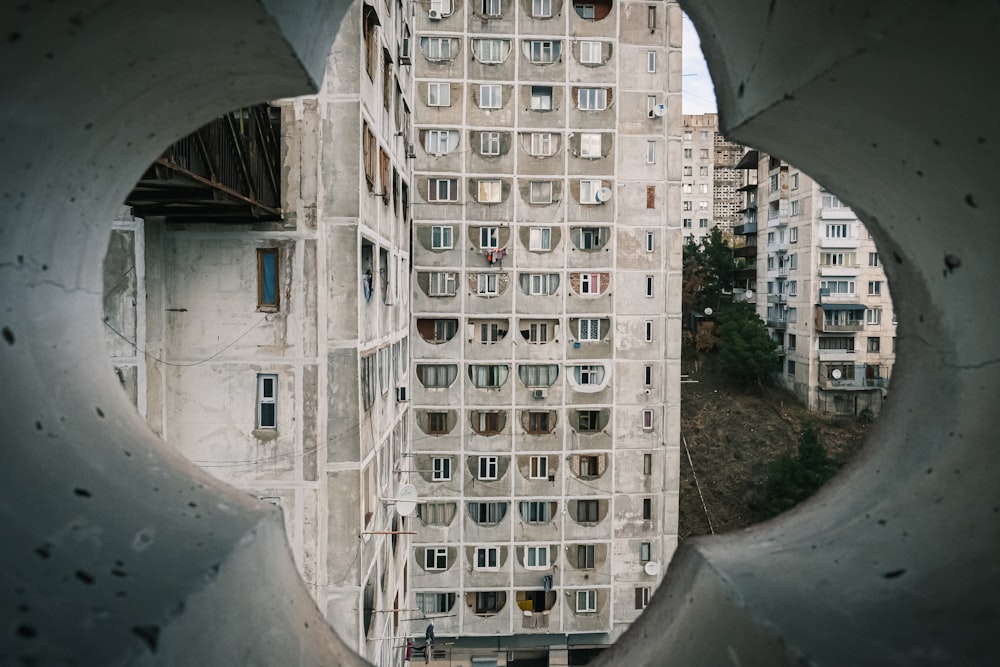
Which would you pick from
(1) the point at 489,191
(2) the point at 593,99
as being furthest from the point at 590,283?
(2) the point at 593,99

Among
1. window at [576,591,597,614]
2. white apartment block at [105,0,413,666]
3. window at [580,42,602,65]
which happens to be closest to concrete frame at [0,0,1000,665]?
white apartment block at [105,0,413,666]

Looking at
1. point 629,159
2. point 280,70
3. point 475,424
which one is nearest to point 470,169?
point 629,159

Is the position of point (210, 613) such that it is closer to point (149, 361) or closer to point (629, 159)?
point (149, 361)

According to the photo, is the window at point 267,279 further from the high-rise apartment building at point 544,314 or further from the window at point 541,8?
the window at point 541,8

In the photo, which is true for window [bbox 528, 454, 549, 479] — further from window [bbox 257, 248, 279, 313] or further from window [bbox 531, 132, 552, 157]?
window [bbox 257, 248, 279, 313]

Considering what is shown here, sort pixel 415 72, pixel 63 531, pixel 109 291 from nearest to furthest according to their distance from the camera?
pixel 63 531 < pixel 109 291 < pixel 415 72

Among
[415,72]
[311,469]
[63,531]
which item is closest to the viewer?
[63,531]
